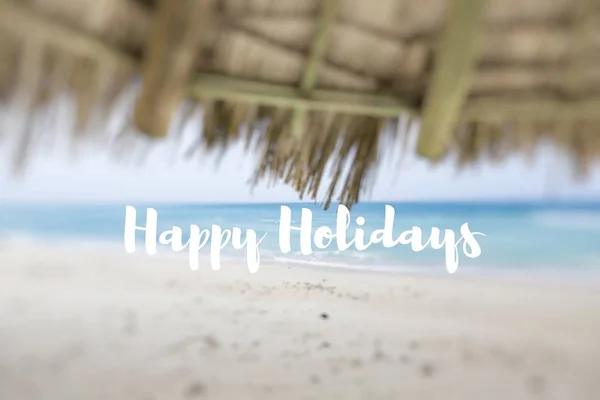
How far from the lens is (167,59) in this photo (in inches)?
30.4

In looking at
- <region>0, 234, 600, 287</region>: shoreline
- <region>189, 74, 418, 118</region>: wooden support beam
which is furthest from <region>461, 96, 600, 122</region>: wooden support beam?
<region>0, 234, 600, 287</region>: shoreline

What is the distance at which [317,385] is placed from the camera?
196 cm

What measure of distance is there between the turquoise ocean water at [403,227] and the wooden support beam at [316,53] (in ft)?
1.67

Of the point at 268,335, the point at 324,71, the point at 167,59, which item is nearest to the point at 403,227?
the point at 268,335

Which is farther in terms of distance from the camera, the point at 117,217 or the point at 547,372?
the point at 547,372

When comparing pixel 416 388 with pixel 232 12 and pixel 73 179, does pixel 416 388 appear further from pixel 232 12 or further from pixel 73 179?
pixel 232 12

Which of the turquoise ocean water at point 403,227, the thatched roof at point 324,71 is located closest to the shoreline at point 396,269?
the turquoise ocean water at point 403,227

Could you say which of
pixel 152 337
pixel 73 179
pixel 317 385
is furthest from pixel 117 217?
pixel 317 385

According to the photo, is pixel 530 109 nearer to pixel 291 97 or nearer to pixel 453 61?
pixel 453 61

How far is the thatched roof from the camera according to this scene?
791 millimetres

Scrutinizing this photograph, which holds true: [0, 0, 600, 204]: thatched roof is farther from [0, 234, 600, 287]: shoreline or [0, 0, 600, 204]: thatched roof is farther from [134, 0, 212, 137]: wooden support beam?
[0, 234, 600, 287]: shoreline

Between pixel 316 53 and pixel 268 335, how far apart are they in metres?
1.31

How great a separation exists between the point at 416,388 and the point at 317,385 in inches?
15.0

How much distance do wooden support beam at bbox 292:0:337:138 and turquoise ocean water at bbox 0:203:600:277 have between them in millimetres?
508
